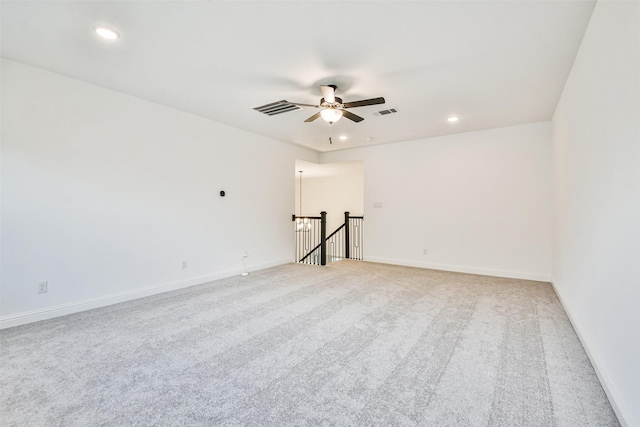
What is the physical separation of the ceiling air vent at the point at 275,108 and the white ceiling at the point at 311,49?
11cm

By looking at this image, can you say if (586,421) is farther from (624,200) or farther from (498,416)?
(624,200)

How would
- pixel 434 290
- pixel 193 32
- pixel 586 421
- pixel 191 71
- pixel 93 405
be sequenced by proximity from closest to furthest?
pixel 586 421, pixel 93 405, pixel 193 32, pixel 191 71, pixel 434 290

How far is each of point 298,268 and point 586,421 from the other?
4623mm

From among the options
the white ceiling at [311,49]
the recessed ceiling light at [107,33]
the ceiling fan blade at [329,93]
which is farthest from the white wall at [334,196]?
the recessed ceiling light at [107,33]

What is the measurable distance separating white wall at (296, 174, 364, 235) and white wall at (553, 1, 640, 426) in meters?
7.08

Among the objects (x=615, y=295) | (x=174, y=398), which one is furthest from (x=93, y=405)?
(x=615, y=295)

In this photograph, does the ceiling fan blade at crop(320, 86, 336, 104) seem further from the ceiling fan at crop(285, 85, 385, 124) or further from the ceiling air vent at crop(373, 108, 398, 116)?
the ceiling air vent at crop(373, 108, 398, 116)

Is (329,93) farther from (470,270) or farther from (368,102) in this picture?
(470,270)

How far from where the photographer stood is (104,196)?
3.60 metres

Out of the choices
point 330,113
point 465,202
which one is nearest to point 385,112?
point 330,113

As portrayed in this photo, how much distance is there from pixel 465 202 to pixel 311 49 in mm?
4275

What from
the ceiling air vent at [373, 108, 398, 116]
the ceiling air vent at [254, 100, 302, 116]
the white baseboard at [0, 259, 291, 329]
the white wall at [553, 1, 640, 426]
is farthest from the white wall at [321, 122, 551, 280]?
the white baseboard at [0, 259, 291, 329]

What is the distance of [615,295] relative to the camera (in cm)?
177

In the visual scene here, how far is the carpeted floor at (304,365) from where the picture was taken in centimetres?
168
